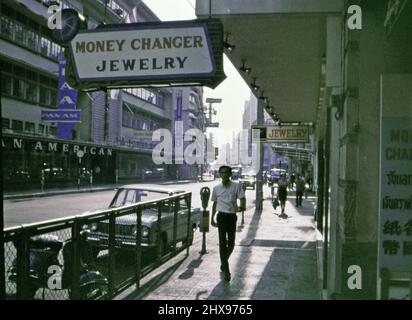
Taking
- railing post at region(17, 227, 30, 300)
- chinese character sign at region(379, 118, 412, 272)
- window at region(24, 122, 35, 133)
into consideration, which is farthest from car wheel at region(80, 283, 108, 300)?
window at region(24, 122, 35, 133)

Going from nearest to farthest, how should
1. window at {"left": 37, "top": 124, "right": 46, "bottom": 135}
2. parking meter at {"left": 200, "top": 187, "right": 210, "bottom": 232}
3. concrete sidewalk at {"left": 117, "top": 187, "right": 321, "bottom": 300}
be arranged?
concrete sidewalk at {"left": 117, "top": 187, "right": 321, "bottom": 300} < parking meter at {"left": 200, "top": 187, "right": 210, "bottom": 232} < window at {"left": 37, "top": 124, "right": 46, "bottom": 135}

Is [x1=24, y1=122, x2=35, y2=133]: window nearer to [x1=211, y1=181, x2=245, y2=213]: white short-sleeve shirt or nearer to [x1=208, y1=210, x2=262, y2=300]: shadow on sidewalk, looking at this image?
[x1=208, y1=210, x2=262, y2=300]: shadow on sidewalk

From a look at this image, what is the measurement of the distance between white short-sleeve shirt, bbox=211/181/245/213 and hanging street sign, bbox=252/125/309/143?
948 centimetres

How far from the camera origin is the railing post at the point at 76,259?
5266 millimetres

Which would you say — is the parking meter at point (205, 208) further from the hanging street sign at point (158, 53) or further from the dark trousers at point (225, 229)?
the hanging street sign at point (158, 53)

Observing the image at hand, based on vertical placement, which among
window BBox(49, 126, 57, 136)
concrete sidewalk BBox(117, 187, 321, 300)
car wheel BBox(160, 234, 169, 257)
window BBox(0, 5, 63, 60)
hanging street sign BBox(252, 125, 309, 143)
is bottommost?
concrete sidewalk BBox(117, 187, 321, 300)

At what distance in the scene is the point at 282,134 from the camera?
1723 centimetres

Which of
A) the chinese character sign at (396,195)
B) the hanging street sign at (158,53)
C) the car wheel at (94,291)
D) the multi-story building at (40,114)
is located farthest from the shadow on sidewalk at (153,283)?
the multi-story building at (40,114)

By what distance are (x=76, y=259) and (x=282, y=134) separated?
12.8 meters

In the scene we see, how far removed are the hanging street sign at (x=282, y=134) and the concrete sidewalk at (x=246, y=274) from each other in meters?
4.88

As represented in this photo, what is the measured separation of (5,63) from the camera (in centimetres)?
3138

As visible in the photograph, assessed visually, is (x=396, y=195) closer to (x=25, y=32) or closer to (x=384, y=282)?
(x=384, y=282)

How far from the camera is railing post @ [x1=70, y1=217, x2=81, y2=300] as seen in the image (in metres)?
5.27

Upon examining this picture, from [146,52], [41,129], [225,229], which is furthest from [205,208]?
[41,129]
